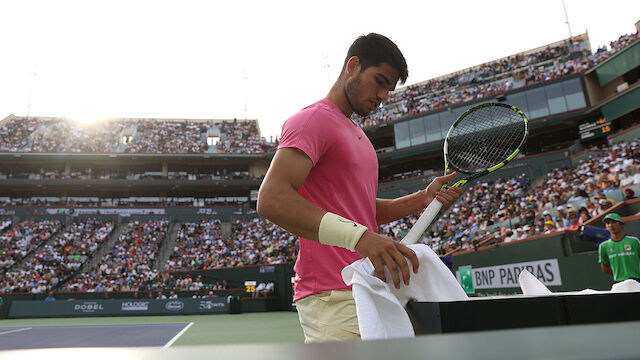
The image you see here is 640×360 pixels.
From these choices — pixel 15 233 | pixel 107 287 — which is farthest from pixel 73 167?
pixel 107 287

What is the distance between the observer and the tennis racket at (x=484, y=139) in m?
2.70

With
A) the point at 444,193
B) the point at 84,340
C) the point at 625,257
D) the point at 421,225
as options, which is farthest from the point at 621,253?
the point at 84,340

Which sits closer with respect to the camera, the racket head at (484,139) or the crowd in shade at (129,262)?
the racket head at (484,139)

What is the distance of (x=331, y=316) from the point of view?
6.12 ft

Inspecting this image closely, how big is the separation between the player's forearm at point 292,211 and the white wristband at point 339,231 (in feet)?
0.10

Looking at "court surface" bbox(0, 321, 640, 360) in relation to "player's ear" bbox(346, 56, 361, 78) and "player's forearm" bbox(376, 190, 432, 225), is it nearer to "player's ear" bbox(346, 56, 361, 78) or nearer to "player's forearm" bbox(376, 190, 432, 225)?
"player's ear" bbox(346, 56, 361, 78)

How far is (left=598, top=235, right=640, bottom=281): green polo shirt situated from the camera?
6289 mm

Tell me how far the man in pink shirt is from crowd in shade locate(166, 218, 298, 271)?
70.0 ft

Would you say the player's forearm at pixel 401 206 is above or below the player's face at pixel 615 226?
above

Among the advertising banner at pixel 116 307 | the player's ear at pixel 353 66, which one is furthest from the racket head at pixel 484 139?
the advertising banner at pixel 116 307

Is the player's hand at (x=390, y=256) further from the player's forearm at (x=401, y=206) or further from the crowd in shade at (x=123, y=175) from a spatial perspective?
the crowd in shade at (x=123, y=175)

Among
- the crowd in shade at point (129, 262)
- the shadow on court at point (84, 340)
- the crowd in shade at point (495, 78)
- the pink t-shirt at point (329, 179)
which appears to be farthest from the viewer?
the crowd in shade at point (495, 78)

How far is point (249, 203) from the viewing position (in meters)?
36.9

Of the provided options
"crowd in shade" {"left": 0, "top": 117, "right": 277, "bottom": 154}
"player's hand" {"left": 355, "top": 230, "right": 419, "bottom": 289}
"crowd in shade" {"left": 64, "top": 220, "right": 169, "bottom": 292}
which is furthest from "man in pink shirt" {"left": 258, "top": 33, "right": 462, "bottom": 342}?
"crowd in shade" {"left": 0, "top": 117, "right": 277, "bottom": 154}
